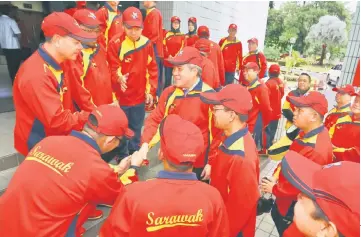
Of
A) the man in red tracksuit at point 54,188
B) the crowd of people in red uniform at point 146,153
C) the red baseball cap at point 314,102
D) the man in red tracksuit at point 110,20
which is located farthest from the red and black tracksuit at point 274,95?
the man in red tracksuit at point 54,188

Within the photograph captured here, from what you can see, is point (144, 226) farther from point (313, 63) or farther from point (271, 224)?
point (313, 63)

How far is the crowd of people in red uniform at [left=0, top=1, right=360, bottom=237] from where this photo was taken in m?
1.53

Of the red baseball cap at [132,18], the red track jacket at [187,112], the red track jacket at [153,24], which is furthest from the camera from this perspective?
the red track jacket at [153,24]

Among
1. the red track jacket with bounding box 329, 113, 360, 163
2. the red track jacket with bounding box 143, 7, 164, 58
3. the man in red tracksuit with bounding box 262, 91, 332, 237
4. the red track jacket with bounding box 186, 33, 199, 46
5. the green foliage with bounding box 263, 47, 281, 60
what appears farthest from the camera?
the green foliage with bounding box 263, 47, 281, 60

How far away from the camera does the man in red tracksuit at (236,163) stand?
2211 millimetres

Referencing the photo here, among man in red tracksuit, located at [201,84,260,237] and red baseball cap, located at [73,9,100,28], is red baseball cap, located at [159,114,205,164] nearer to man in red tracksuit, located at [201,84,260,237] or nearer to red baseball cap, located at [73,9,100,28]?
man in red tracksuit, located at [201,84,260,237]

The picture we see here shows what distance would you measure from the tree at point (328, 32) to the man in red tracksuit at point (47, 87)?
39.6m

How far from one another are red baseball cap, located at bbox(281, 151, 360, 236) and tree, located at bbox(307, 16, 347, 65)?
4020 cm

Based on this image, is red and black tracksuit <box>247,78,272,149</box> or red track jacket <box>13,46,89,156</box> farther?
red and black tracksuit <box>247,78,272,149</box>

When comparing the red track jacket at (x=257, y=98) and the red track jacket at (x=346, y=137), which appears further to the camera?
the red track jacket at (x=257, y=98)

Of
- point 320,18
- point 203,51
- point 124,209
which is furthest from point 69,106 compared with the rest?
point 320,18

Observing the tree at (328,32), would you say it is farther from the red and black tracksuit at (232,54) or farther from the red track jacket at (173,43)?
the red track jacket at (173,43)

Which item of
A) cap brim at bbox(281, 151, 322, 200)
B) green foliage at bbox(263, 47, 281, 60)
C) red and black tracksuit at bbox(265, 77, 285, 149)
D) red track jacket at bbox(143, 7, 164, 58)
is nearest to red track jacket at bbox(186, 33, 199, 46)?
red track jacket at bbox(143, 7, 164, 58)

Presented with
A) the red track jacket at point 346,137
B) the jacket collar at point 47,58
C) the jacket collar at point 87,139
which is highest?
the jacket collar at point 47,58
